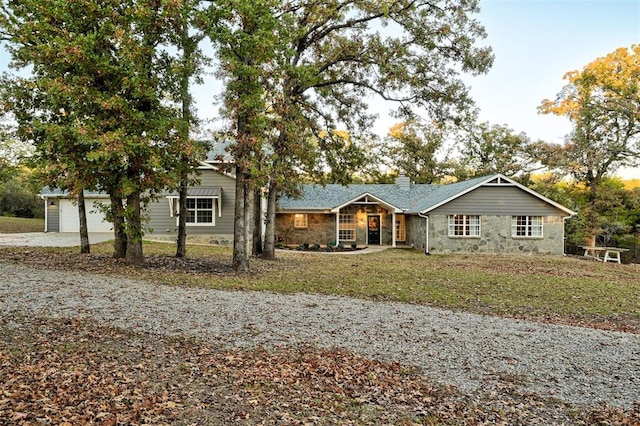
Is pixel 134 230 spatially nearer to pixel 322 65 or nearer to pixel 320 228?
pixel 322 65

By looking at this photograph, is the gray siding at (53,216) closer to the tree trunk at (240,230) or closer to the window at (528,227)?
the tree trunk at (240,230)

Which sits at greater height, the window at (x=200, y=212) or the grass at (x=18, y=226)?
the window at (x=200, y=212)

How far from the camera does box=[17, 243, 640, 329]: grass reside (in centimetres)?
990

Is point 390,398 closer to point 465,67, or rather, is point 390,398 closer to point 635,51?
point 465,67

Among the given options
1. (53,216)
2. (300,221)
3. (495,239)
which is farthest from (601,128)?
(53,216)

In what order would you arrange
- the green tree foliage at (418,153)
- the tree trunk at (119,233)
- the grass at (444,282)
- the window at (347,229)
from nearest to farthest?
the grass at (444,282)
the tree trunk at (119,233)
the window at (347,229)
the green tree foliage at (418,153)

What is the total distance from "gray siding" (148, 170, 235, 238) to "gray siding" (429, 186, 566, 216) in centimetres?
1129

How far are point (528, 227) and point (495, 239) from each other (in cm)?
186

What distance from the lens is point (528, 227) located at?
75.8ft

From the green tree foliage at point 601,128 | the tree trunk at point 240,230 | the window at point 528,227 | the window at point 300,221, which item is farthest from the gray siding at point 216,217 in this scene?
the green tree foliage at point 601,128

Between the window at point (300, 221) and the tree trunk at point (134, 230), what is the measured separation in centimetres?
1394

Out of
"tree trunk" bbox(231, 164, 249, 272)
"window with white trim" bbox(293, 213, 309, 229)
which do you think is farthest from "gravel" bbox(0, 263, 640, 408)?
"window with white trim" bbox(293, 213, 309, 229)

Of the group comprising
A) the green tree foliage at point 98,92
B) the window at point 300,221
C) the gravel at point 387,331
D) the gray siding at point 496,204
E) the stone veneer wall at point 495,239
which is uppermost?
the green tree foliage at point 98,92

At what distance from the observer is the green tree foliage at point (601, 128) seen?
2769cm
